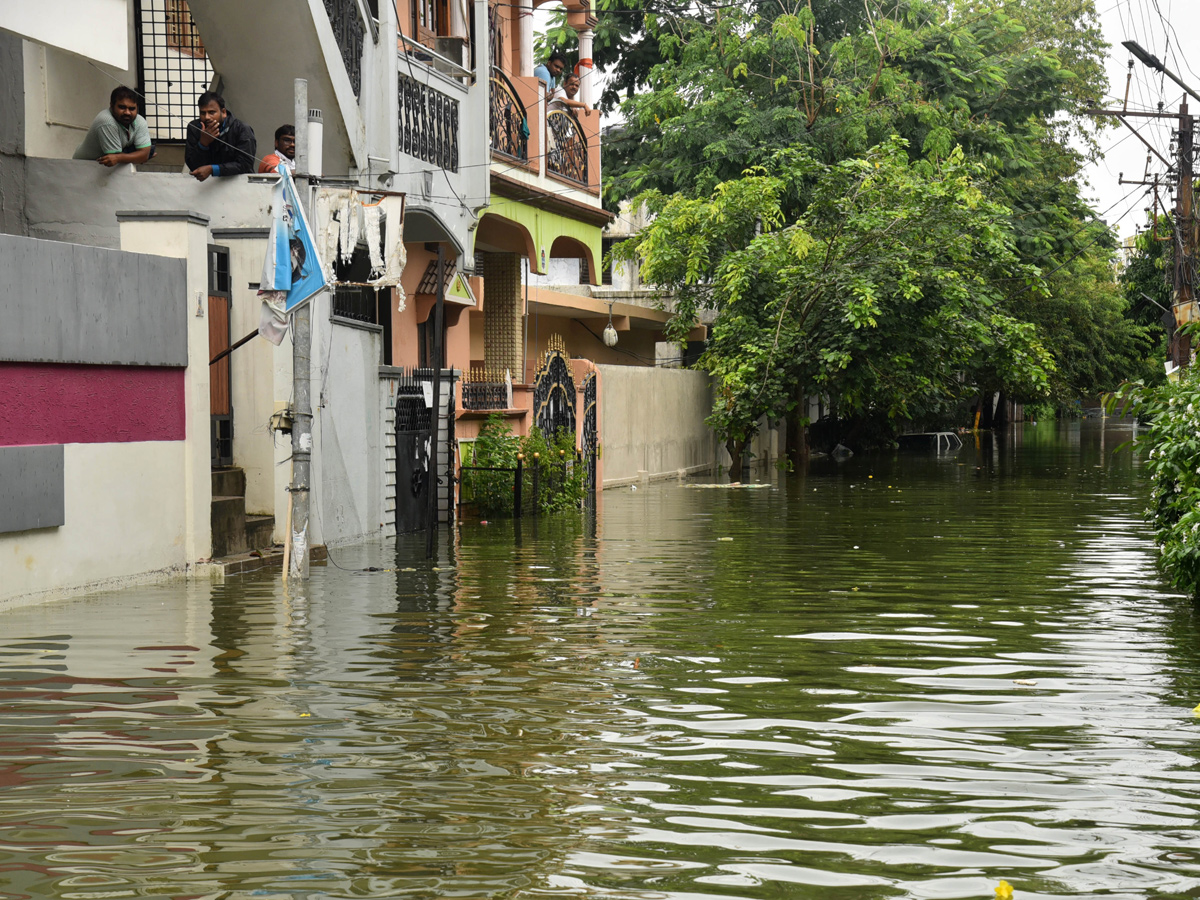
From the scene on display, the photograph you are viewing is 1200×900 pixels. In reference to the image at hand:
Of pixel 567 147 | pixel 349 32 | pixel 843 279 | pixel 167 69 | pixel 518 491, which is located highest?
pixel 567 147

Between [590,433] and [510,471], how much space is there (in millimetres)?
5245

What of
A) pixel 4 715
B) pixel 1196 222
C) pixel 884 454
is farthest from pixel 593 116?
pixel 4 715

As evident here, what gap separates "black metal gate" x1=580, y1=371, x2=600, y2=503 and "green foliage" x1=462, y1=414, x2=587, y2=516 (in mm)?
2496

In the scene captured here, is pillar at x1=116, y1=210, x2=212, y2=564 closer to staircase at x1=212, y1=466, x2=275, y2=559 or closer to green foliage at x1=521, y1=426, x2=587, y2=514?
staircase at x1=212, y1=466, x2=275, y2=559

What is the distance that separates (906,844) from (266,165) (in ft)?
39.7

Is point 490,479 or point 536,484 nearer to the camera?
point 490,479

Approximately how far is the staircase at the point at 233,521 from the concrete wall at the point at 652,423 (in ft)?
38.8

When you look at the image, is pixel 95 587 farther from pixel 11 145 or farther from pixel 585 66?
pixel 585 66

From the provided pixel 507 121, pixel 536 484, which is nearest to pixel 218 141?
pixel 536 484

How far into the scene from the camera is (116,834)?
5.55 metres

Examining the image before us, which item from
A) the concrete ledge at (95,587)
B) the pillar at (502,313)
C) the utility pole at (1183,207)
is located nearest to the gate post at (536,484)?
the pillar at (502,313)

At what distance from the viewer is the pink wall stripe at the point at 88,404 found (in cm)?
1173

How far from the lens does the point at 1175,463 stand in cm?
1166

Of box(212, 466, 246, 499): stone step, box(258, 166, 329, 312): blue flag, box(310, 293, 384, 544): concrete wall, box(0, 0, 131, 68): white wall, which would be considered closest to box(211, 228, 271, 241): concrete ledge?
box(310, 293, 384, 544): concrete wall
